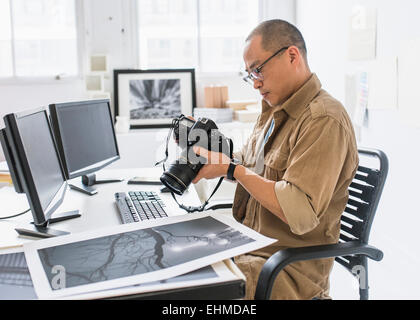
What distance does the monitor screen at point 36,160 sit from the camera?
109 centimetres

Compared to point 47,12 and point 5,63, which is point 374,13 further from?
point 5,63

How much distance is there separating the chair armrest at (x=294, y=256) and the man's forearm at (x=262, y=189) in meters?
0.13

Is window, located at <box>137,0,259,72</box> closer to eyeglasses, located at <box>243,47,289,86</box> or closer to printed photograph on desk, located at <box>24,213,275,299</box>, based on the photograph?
eyeglasses, located at <box>243,47,289,86</box>

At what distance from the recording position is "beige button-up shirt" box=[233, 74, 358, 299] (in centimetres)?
120

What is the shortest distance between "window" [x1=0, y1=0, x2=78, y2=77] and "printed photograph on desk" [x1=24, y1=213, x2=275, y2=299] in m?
2.82

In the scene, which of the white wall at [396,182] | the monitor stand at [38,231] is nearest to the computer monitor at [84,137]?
the monitor stand at [38,231]

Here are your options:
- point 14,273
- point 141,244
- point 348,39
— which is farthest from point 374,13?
point 14,273

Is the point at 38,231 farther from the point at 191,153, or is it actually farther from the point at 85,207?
the point at 191,153

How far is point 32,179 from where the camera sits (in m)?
1.12

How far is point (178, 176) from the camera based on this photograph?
1.26 meters

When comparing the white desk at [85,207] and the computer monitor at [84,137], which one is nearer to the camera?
the white desk at [85,207]

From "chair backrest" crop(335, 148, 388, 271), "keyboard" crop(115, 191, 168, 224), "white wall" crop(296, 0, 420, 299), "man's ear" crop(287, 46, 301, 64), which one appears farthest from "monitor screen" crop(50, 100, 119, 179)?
"white wall" crop(296, 0, 420, 299)

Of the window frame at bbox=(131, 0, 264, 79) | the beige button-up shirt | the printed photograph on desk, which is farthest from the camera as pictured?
the window frame at bbox=(131, 0, 264, 79)

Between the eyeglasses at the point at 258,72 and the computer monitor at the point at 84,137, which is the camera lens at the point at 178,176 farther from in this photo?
the computer monitor at the point at 84,137
